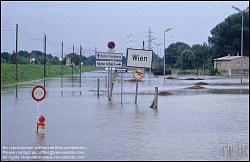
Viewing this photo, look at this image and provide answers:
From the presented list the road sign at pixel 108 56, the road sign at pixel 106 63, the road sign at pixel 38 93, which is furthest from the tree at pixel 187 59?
the road sign at pixel 38 93

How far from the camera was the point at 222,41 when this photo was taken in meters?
121

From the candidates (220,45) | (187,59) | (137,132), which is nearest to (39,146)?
(137,132)

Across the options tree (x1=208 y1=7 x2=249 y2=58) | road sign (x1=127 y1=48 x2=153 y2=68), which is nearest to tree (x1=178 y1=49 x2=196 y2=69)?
tree (x1=208 y1=7 x2=249 y2=58)

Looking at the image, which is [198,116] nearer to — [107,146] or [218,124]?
[218,124]

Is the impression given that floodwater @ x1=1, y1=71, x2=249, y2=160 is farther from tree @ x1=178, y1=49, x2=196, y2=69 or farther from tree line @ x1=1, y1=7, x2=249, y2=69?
tree @ x1=178, y1=49, x2=196, y2=69

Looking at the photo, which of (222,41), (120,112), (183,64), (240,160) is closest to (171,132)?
(240,160)

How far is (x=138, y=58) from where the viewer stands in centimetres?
2498

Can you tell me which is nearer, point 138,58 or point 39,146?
point 39,146

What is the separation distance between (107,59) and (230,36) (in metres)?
96.2

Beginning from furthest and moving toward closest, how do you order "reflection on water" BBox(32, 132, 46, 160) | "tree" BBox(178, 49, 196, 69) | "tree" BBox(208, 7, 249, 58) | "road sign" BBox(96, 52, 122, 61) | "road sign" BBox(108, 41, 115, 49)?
"tree" BBox(178, 49, 196, 69), "tree" BBox(208, 7, 249, 58), "road sign" BBox(96, 52, 122, 61), "road sign" BBox(108, 41, 115, 49), "reflection on water" BBox(32, 132, 46, 160)

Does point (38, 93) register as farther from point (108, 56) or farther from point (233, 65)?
point (233, 65)

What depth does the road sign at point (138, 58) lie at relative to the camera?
24.8 m

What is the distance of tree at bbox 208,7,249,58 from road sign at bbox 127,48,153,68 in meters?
93.4

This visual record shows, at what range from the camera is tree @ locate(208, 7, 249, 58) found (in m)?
117
